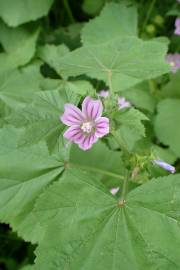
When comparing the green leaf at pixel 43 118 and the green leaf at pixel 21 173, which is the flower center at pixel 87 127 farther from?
the green leaf at pixel 21 173

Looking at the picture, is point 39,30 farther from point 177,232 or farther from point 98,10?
point 177,232

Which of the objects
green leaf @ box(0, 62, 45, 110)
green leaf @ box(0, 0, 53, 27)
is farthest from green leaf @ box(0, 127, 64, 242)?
green leaf @ box(0, 0, 53, 27)

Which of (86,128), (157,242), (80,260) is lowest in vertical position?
(80,260)

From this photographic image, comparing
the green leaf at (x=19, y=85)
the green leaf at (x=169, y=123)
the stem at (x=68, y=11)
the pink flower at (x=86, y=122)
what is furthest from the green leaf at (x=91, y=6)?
the pink flower at (x=86, y=122)

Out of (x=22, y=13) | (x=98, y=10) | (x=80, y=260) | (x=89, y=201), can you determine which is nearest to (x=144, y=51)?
(x=89, y=201)

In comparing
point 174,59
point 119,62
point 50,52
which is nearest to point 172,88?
point 174,59

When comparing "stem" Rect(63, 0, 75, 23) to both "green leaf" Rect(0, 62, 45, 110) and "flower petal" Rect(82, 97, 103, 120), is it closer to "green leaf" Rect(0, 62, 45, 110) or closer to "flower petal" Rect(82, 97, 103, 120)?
"green leaf" Rect(0, 62, 45, 110)
